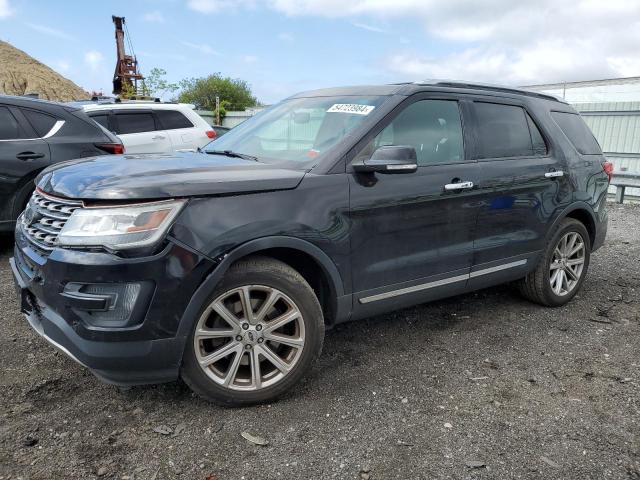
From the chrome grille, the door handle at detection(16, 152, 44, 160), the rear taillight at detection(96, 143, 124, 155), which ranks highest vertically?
the rear taillight at detection(96, 143, 124, 155)

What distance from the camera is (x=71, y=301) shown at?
2.54 m

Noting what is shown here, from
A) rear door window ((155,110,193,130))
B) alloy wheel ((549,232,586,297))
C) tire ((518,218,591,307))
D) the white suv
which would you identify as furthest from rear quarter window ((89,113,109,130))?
alloy wheel ((549,232,586,297))

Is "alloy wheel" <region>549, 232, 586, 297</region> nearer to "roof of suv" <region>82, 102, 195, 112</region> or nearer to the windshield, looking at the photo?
the windshield

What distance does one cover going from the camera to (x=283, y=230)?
9.45 feet

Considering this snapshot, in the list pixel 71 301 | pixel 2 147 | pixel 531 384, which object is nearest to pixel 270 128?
pixel 71 301

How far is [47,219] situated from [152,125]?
21.7 feet

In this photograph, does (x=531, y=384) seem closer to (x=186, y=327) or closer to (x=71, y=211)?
(x=186, y=327)

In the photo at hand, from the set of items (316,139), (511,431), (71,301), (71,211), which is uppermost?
(316,139)

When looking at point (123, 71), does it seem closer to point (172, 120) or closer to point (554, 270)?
point (172, 120)

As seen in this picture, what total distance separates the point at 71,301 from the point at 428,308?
119 inches

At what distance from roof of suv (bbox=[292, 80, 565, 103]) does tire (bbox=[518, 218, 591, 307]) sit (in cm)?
127

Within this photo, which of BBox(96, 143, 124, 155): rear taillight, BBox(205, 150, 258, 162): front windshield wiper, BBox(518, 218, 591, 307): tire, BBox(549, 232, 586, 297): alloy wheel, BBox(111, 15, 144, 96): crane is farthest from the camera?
BBox(111, 15, 144, 96): crane

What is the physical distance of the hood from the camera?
2582 millimetres

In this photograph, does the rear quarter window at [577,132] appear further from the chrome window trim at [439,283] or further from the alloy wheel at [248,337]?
the alloy wheel at [248,337]
